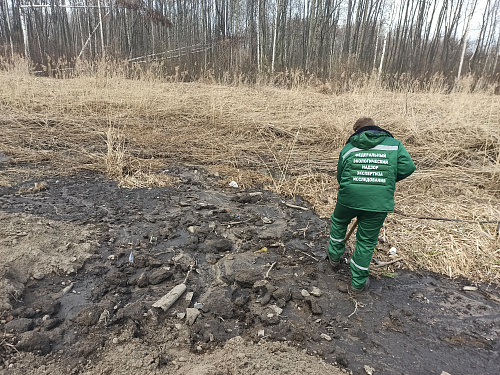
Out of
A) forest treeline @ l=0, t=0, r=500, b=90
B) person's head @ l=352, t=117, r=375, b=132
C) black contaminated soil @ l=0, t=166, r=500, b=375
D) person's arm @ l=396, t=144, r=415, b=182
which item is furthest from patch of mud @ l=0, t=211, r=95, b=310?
forest treeline @ l=0, t=0, r=500, b=90

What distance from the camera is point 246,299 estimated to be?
2.24 meters

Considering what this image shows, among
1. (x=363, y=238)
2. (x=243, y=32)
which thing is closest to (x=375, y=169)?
(x=363, y=238)

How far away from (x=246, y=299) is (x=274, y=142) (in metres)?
4.55

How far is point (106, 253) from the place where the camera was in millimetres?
2691

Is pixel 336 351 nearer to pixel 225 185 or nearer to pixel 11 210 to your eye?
pixel 225 185

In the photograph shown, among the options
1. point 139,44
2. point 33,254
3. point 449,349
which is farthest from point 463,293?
point 139,44

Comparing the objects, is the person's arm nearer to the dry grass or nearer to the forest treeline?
the dry grass

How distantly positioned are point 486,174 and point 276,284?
436 cm

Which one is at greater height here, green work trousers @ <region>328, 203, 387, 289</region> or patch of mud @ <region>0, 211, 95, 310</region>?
green work trousers @ <region>328, 203, 387, 289</region>

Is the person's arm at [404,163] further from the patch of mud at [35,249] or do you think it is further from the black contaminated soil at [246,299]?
the patch of mud at [35,249]

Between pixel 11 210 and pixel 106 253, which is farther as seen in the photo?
pixel 11 210

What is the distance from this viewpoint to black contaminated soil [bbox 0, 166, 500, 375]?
183cm

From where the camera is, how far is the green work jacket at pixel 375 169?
2223mm

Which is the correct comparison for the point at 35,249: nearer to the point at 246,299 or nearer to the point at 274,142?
the point at 246,299
